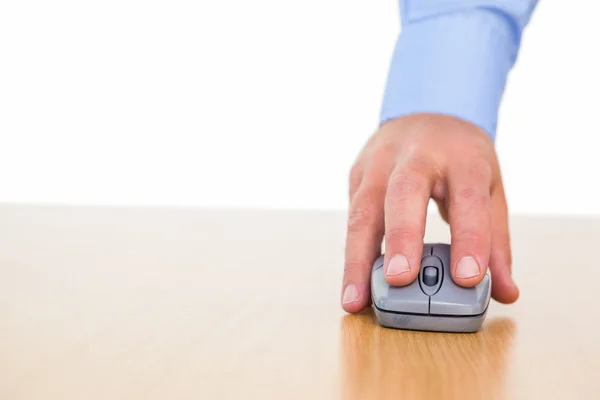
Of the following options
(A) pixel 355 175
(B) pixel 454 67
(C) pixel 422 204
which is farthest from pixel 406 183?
(B) pixel 454 67

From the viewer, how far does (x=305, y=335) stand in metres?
0.63

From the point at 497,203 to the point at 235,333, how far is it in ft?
1.13

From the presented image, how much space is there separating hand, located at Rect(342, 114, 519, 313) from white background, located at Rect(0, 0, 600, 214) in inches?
83.8

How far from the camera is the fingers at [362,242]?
73cm

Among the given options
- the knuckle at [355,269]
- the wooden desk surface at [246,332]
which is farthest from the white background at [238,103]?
the knuckle at [355,269]

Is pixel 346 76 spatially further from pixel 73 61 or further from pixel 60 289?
pixel 60 289

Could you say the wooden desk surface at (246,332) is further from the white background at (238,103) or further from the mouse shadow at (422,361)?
the white background at (238,103)

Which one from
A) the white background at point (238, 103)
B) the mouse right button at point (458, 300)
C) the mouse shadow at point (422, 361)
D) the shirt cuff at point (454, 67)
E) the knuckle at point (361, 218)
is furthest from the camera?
the white background at point (238, 103)

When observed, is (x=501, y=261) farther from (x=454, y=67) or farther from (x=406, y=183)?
(x=454, y=67)

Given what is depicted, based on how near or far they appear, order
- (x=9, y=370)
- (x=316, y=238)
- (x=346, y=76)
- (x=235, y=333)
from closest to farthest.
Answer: (x=9, y=370), (x=235, y=333), (x=316, y=238), (x=346, y=76)

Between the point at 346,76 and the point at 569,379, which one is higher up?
the point at 346,76

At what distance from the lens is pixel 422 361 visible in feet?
1.82

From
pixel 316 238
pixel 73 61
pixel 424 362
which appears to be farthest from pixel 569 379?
pixel 73 61

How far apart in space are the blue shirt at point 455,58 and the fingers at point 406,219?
197 millimetres
